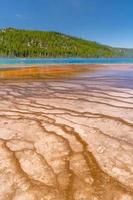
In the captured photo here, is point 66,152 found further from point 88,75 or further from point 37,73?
point 37,73

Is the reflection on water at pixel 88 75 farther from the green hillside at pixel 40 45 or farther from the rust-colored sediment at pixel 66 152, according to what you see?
the green hillside at pixel 40 45

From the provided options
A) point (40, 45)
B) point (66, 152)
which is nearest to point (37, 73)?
point (66, 152)

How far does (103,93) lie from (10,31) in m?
158

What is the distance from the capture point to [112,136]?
4.38 metres

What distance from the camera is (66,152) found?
12.1 ft

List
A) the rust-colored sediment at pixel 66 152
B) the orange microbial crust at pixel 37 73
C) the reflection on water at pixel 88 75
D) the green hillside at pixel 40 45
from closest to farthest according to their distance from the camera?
the rust-colored sediment at pixel 66 152 < the reflection on water at pixel 88 75 < the orange microbial crust at pixel 37 73 < the green hillside at pixel 40 45

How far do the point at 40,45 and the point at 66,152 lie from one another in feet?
456

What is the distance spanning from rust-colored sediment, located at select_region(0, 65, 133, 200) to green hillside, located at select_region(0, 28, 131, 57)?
103 meters

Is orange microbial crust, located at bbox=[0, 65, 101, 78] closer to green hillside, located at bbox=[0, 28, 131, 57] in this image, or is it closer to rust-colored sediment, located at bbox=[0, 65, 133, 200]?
rust-colored sediment, located at bbox=[0, 65, 133, 200]

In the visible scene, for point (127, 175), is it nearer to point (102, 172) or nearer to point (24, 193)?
point (102, 172)

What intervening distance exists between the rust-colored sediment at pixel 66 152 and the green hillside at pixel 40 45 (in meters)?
103

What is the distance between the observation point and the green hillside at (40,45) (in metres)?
113

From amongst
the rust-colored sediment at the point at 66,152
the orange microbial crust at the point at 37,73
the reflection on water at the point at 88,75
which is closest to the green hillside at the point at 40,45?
the orange microbial crust at the point at 37,73

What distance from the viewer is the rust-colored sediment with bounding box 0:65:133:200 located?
2.78 metres
